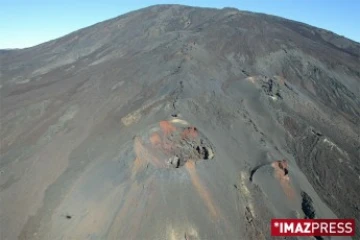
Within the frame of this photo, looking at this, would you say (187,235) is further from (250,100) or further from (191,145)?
(250,100)

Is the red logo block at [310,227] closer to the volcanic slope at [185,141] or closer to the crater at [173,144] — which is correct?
the volcanic slope at [185,141]

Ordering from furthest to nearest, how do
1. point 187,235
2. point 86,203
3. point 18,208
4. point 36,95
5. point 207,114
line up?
point 36,95 < point 207,114 < point 18,208 < point 86,203 < point 187,235

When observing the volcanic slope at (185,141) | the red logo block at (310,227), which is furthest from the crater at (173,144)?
the red logo block at (310,227)

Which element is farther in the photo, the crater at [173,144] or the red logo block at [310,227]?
the crater at [173,144]

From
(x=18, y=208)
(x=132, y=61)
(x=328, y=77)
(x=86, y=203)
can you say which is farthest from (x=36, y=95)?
(x=328, y=77)

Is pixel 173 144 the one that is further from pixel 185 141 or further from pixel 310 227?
pixel 310 227

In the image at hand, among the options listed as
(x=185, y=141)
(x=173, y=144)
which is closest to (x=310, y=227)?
(x=185, y=141)
